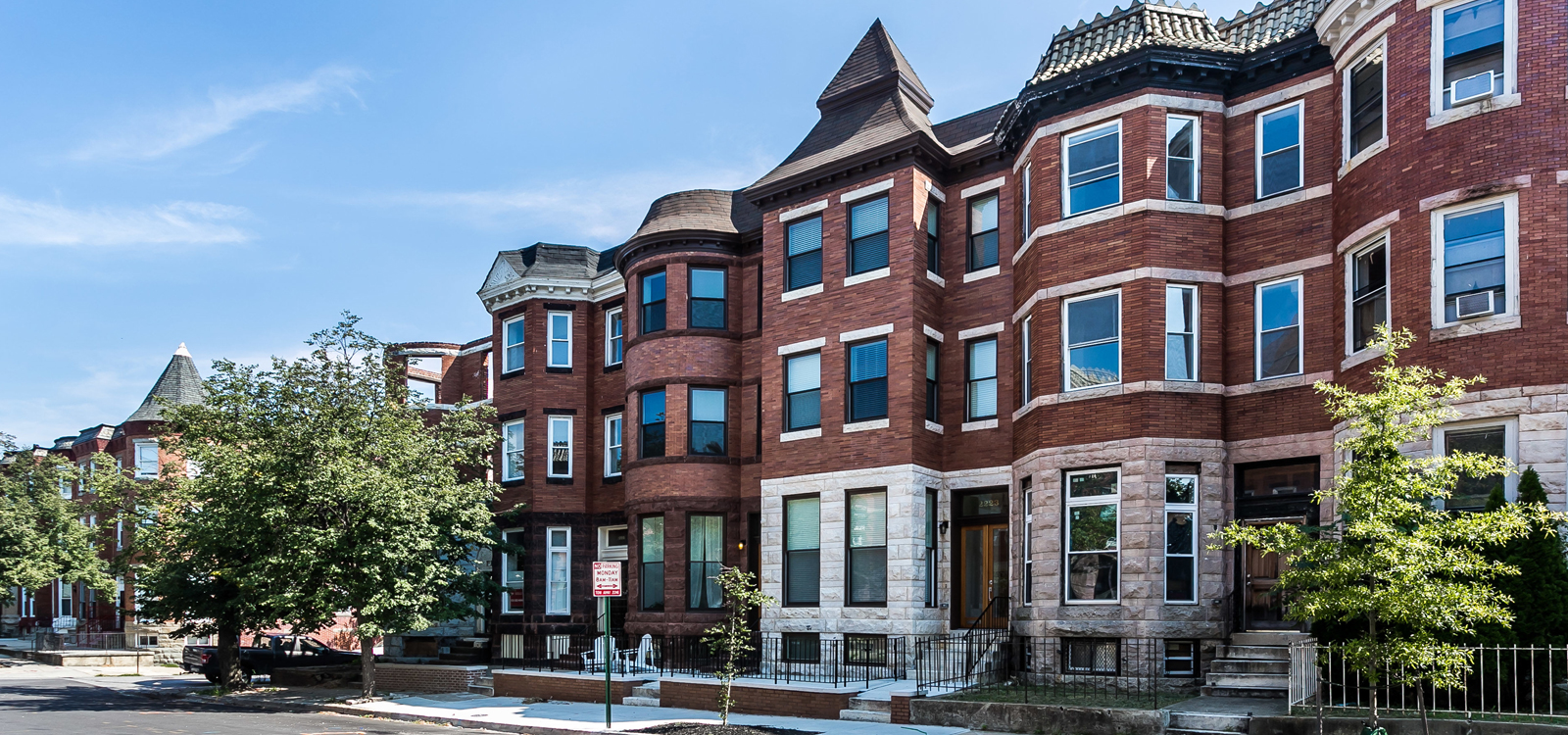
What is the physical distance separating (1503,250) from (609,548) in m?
22.0

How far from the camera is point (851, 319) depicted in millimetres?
24594

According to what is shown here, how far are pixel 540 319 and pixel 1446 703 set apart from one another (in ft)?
77.7

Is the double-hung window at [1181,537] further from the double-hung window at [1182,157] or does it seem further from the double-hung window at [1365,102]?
the double-hung window at [1365,102]

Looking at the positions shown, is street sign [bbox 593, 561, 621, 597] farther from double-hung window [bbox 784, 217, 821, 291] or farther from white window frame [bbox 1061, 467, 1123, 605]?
double-hung window [bbox 784, 217, 821, 291]

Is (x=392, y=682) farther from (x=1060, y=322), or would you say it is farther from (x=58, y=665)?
(x=58, y=665)

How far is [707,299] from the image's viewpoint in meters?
28.3

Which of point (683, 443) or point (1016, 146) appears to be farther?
point (683, 443)

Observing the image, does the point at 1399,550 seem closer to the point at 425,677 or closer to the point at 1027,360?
the point at 1027,360

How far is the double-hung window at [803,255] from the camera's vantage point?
25734 mm

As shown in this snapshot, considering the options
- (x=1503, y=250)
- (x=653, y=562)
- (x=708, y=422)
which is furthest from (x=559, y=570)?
(x=1503, y=250)

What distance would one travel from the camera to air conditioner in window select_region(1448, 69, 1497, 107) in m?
16.4

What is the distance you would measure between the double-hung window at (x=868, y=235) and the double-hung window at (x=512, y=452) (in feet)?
39.3

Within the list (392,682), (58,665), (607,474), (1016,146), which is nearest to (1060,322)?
(1016,146)

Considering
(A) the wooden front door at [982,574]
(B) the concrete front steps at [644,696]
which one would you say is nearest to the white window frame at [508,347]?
(B) the concrete front steps at [644,696]
